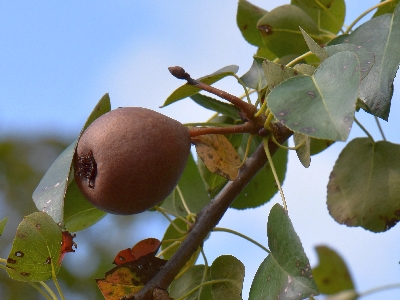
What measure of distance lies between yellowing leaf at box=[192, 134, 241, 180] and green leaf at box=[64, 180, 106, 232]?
0.23 meters

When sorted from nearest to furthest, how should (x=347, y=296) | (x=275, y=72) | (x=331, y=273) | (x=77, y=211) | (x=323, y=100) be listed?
(x=347, y=296), (x=331, y=273), (x=323, y=100), (x=275, y=72), (x=77, y=211)

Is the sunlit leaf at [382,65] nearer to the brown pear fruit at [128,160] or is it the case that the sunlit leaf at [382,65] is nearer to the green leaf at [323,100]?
the green leaf at [323,100]

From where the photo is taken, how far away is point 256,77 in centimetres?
103

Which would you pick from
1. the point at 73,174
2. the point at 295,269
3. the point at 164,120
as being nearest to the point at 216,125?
the point at 164,120

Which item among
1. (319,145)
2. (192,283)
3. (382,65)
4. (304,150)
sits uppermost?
(382,65)

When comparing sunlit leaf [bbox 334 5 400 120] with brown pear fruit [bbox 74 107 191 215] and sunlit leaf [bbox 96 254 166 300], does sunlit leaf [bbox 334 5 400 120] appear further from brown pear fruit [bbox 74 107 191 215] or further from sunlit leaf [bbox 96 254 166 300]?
sunlit leaf [bbox 96 254 166 300]

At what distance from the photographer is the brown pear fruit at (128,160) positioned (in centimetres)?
76

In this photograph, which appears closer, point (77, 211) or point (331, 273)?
point (331, 273)

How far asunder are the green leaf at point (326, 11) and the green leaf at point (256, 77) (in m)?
0.28

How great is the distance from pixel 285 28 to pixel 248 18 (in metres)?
0.13

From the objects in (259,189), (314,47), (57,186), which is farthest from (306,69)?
(259,189)

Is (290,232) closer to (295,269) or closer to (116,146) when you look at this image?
(295,269)

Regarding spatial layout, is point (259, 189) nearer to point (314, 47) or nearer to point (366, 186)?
point (366, 186)

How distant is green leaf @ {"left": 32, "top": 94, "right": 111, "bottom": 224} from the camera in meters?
0.77
